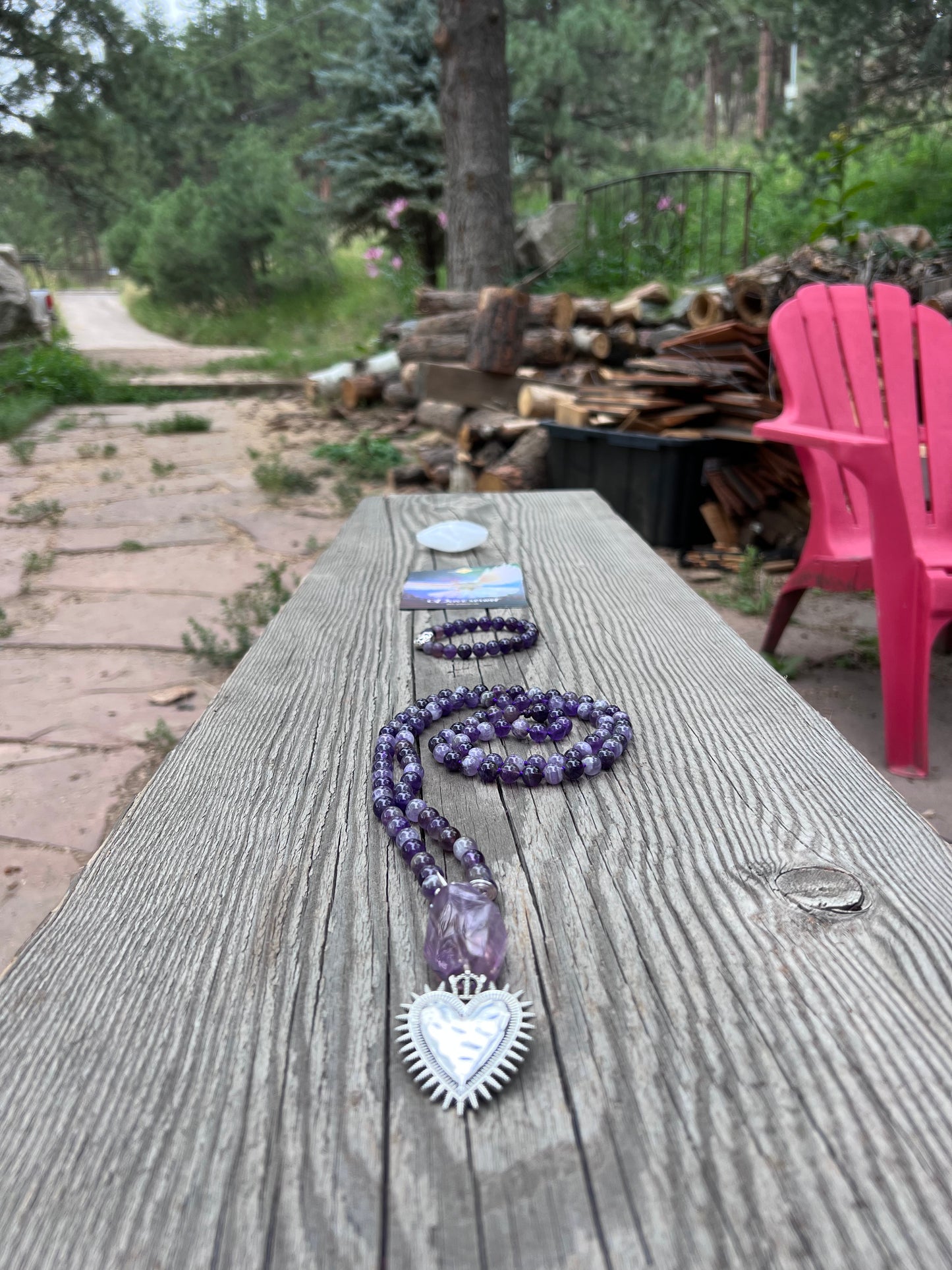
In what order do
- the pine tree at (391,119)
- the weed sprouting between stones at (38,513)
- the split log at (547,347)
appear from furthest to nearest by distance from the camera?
1. the pine tree at (391,119)
2. the split log at (547,347)
3. the weed sprouting between stones at (38,513)

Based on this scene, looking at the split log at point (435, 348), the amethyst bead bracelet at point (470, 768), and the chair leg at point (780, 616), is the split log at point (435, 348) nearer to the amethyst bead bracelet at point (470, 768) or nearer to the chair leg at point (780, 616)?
the chair leg at point (780, 616)

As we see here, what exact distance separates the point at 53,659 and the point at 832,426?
2605 millimetres

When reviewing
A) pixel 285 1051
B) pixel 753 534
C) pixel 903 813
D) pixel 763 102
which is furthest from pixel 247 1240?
pixel 763 102

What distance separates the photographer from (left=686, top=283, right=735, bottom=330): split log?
4938mm

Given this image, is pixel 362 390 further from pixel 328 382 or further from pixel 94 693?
pixel 94 693

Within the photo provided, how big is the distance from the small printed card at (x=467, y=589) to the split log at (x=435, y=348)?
4.69 meters

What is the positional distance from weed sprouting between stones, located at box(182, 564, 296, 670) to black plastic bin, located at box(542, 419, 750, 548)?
1.56 metres

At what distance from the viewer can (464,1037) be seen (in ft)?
2.28

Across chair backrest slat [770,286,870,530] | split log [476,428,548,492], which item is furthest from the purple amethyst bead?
split log [476,428,548,492]

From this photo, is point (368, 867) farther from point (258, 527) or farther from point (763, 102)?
point (763, 102)

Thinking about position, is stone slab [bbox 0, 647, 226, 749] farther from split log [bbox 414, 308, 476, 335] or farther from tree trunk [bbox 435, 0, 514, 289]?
tree trunk [bbox 435, 0, 514, 289]

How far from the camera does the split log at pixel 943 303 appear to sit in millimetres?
3604

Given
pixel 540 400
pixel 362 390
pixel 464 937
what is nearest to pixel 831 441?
pixel 464 937

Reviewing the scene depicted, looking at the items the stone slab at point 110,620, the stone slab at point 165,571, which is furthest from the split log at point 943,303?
the stone slab at point 110,620
